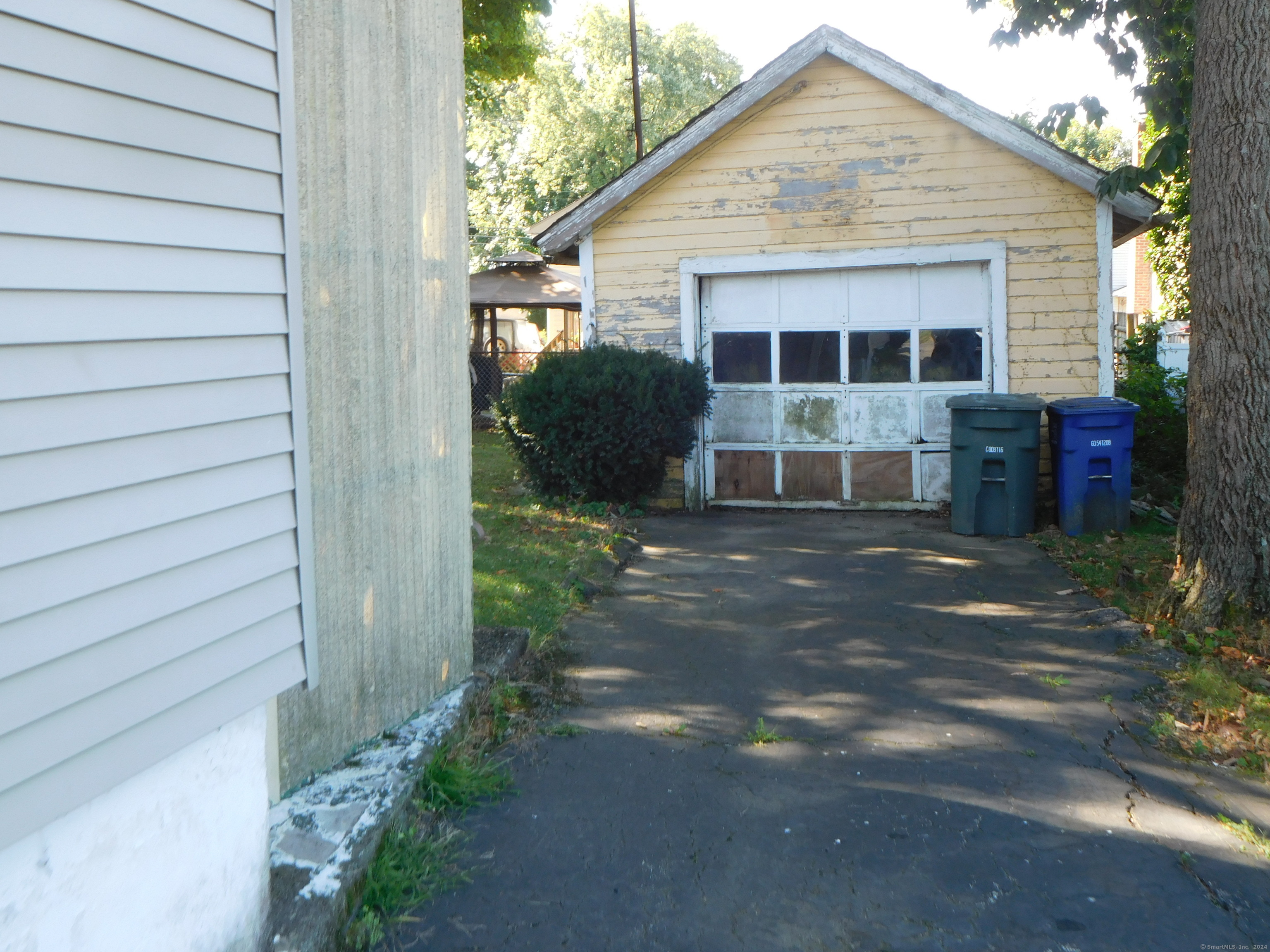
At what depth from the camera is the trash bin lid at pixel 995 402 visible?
29.7 ft

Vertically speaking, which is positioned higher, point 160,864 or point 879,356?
point 879,356

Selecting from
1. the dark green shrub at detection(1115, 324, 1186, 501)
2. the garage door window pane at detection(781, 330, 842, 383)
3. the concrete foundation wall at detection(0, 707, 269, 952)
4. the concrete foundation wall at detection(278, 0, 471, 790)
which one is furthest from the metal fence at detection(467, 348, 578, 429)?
the concrete foundation wall at detection(0, 707, 269, 952)

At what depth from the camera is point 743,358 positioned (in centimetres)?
1084

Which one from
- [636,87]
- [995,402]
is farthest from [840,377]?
[636,87]

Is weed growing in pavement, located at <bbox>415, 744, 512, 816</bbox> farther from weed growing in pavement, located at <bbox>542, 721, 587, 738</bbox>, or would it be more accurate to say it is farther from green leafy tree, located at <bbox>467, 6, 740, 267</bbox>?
green leafy tree, located at <bbox>467, 6, 740, 267</bbox>

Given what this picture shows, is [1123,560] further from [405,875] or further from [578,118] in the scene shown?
[578,118]

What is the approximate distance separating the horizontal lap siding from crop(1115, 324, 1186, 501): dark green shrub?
9.32m

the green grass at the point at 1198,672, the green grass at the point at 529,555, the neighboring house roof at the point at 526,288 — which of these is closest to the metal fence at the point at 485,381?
the neighboring house roof at the point at 526,288

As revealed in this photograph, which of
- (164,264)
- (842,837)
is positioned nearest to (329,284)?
(164,264)

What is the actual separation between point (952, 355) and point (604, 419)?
3376 mm

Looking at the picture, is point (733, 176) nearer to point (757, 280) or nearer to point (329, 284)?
point (757, 280)

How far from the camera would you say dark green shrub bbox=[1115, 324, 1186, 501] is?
432 inches

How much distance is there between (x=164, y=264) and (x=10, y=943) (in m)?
1.40

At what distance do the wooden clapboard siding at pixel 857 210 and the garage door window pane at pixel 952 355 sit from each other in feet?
1.05
